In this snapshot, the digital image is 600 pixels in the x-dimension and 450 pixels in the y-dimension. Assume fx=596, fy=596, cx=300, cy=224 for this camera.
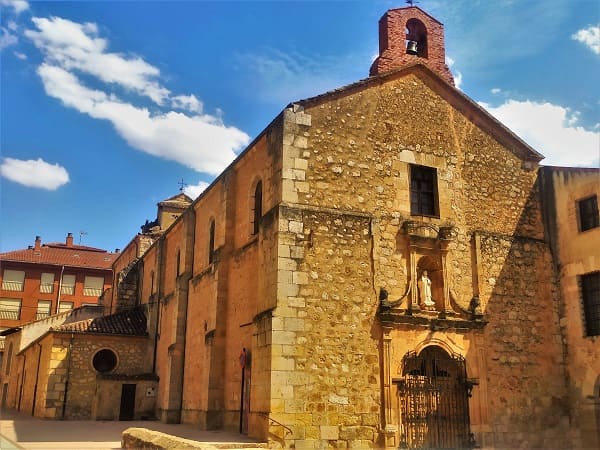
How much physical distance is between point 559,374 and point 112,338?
19005mm

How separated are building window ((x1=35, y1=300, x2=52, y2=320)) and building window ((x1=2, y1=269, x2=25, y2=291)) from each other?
2.16 meters

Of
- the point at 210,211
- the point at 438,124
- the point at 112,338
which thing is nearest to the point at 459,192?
the point at 438,124

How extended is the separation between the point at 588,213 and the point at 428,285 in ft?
17.0

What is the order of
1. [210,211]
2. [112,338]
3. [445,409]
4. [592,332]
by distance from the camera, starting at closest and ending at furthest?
1. [445,409]
2. [592,332]
3. [210,211]
4. [112,338]

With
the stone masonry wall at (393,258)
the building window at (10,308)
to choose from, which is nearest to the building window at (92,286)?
the building window at (10,308)

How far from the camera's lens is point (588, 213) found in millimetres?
16734

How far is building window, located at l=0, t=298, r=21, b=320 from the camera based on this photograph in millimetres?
51500

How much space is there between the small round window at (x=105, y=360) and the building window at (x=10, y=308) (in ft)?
95.9

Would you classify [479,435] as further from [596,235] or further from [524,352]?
[596,235]

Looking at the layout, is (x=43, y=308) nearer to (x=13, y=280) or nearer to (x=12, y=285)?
(x=12, y=285)

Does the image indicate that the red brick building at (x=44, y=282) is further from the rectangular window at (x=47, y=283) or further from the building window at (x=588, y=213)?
the building window at (x=588, y=213)

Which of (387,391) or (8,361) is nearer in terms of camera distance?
(387,391)

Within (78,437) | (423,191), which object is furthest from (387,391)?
(78,437)

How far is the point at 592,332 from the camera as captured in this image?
16109 millimetres
